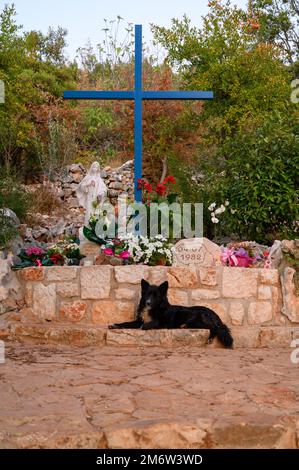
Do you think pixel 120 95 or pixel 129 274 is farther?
pixel 120 95

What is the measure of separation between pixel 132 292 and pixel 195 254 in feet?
2.90

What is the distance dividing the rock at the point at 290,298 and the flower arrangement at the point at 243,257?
31 cm

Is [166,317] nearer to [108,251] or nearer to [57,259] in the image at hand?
[108,251]

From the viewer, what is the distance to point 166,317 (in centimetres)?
631

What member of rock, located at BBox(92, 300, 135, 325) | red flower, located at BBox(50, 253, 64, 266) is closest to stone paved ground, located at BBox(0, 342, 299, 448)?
rock, located at BBox(92, 300, 135, 325)

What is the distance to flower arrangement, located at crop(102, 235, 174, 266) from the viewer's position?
7.07m

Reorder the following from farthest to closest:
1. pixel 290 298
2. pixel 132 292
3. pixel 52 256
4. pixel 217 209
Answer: pixel 217 209
pixel 52 256
pixel 290 298
pixel 132 292

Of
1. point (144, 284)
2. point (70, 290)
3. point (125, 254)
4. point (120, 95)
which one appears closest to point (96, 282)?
point (70, 290)

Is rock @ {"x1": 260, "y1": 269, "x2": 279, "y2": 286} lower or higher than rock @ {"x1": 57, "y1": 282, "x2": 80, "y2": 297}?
higher

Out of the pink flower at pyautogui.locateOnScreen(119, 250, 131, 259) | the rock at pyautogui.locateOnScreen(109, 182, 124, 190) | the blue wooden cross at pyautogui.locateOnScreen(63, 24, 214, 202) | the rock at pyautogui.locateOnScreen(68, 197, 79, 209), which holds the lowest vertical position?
the pink flower at pyautogui.locateOnScreen(119, 250, 131, 259)

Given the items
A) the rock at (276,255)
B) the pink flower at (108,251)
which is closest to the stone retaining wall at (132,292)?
the rock at (276,255)

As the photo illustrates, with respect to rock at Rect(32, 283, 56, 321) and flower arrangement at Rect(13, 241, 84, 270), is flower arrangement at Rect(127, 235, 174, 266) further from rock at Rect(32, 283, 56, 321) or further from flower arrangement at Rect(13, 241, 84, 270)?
rock at Rect(32, 283, 56, 321)

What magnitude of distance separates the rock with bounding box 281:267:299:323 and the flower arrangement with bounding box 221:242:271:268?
308mm

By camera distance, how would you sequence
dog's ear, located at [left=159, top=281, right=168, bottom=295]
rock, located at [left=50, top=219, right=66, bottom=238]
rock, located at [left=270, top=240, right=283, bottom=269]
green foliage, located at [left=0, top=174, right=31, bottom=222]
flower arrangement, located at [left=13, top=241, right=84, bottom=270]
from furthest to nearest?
1. rock, located at [left=50, top=219, right=66, bottom=238]
2. green foliage, located at [left=0, top=174, right=31, bottom=222]
3. flower arrangement, located at [left=13, top=241, right=84, bottom=270]
4. rock, located at [left=270, top=240, right=283, bottom=269]
5. dog's ear, located at [left=159, top=281, right=168, bottom=295]
